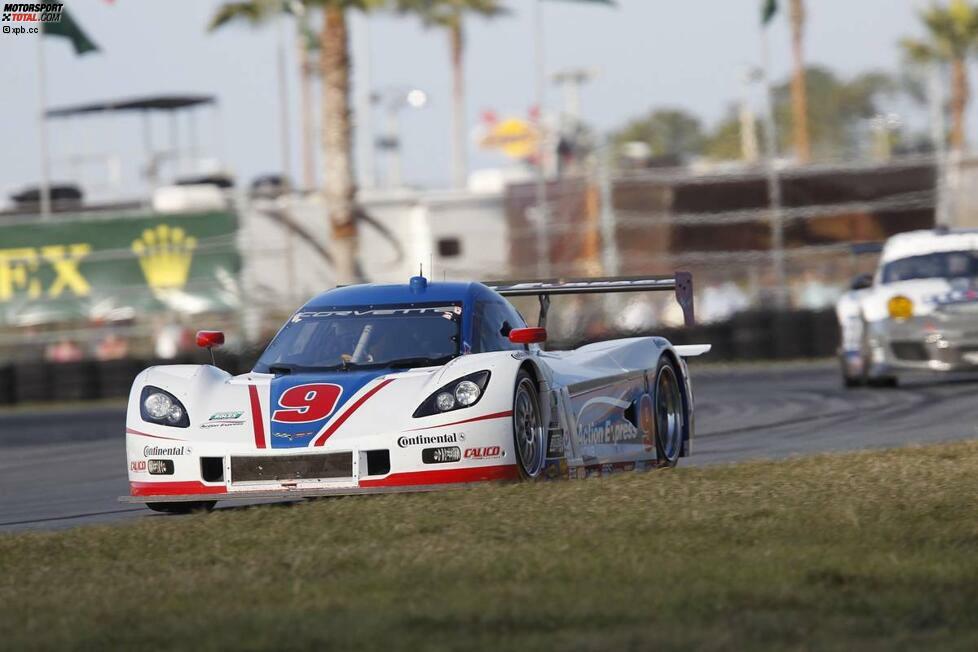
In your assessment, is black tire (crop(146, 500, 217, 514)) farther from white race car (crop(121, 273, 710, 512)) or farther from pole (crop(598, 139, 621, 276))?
pole (crop(598, 139, 621, 276))

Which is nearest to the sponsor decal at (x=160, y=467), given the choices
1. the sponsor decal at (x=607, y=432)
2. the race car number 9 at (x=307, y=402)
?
the race car number 9 at (x=307, y=402)

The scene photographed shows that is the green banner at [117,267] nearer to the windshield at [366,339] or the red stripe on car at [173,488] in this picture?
the windshield at [366,339]

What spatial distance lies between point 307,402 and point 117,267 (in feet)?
78.5

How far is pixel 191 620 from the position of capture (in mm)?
5359

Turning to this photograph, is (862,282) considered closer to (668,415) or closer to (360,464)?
(668,415)

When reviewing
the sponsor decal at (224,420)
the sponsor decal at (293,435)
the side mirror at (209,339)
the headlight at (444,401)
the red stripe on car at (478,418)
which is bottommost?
the sponsor decal at (293,435)

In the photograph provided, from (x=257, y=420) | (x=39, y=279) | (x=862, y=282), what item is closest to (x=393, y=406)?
(x=257, y=420)

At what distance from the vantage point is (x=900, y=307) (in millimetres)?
18359

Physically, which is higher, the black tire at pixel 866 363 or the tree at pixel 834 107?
the tree at pixel 834 107

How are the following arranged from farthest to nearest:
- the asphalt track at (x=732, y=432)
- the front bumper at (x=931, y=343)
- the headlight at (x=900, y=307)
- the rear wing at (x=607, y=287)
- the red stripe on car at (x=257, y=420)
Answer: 1. the headlight at (x=900, y=307)
2. the front bumper at (x=931, y=343)
3. the asphalt track at (x=732, y=432)
4. the rear wing at (x=607, y=287)
5. the red stripe on car at (x=257, y=420)

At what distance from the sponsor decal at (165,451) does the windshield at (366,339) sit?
3.10ft

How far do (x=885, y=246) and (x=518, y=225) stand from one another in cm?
1609

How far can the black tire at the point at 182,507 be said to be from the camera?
9031 millimetres

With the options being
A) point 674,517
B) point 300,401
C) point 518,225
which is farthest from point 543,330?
point 518,225
